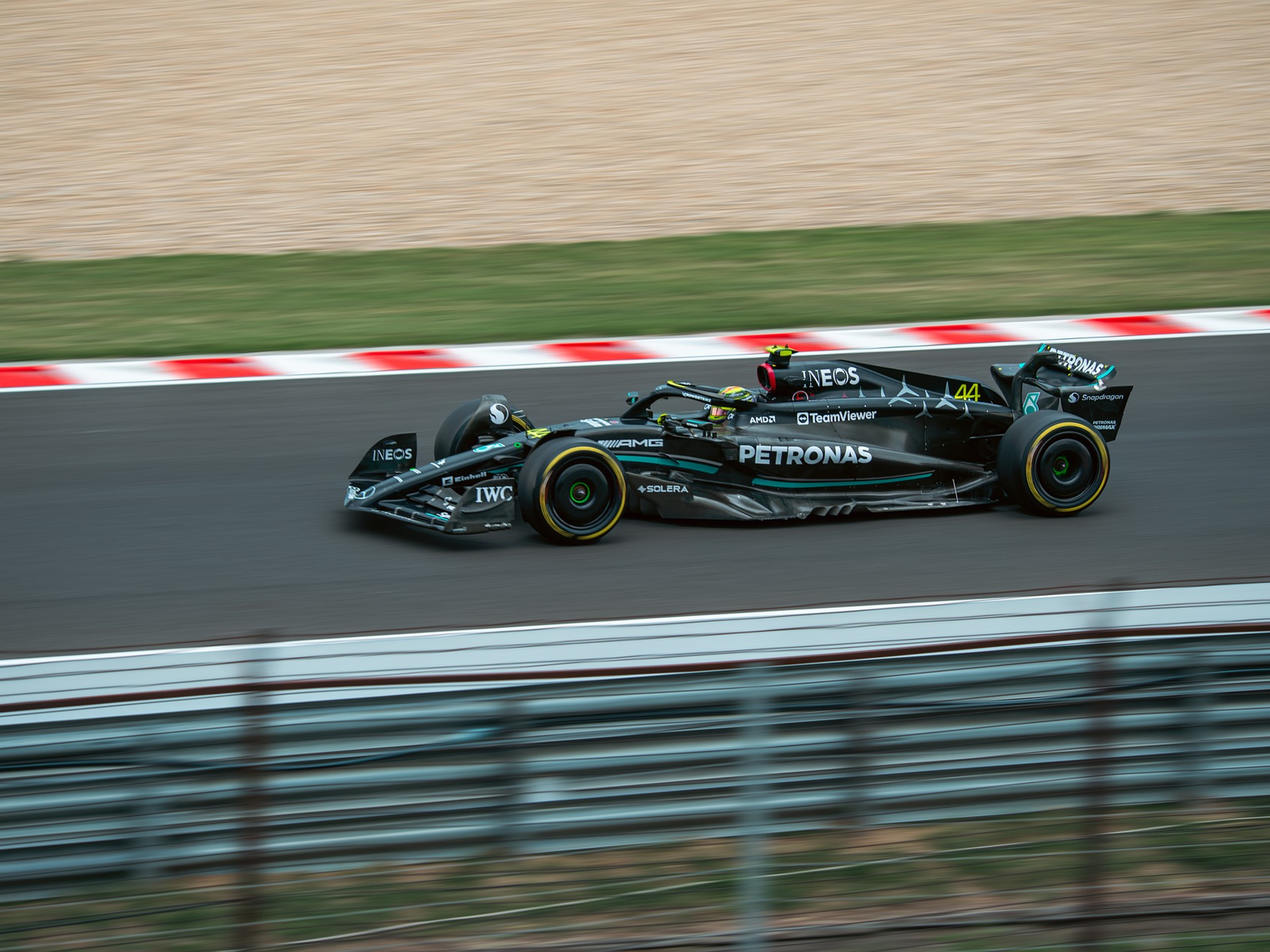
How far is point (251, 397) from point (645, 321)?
3.41 meters

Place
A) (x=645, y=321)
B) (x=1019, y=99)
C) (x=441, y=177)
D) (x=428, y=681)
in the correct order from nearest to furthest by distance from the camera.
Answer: (x=428, y=681) < (x=645, y=321) < (x=441, y=177) < (x=1019, y=99)

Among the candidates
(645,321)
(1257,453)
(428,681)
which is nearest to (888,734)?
(428,681)

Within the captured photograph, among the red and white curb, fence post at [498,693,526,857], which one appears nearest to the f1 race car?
the red and white curb

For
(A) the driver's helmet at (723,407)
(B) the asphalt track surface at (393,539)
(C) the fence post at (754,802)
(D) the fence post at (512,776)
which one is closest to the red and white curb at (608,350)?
(B) the asphalt track surface at (393,539)

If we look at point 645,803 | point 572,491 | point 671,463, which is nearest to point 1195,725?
point 645,803

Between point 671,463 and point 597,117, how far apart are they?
12.9 meters

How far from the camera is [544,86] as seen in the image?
21.0 metres

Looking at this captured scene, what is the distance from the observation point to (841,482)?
789 centimetres

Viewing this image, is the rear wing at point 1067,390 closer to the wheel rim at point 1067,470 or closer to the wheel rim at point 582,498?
the wheel rim at point 1067,470

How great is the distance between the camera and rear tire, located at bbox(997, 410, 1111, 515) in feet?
25.8

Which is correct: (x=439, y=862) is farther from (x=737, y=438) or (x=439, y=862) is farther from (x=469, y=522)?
(x=737, y=438)

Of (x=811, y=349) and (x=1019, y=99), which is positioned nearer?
(x=811, y=349)

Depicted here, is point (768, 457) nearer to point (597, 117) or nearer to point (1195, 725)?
point (1195, 725)

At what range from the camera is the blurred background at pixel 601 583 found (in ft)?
12.0
